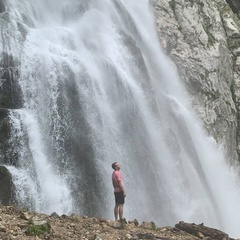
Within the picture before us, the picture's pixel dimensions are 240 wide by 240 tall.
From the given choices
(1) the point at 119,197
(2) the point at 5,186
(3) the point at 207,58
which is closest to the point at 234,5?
(3) the point at 207,58

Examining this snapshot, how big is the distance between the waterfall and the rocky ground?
16.7 feet

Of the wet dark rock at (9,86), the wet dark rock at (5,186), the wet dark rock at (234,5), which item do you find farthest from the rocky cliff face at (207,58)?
the wet dark rock at (5,186)

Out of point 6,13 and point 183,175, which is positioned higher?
point 6,13

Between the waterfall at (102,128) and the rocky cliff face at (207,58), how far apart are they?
151cm

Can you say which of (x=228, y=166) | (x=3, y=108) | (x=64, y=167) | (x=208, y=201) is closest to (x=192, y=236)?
(x=64, y=167)

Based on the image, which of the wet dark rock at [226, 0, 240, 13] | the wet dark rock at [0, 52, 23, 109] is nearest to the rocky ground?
Answer: the wet dark rock at [0, 52, 23, 109]

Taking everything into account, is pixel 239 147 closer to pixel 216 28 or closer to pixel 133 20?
pixel 216 28

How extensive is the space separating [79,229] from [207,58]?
24172 millimetres

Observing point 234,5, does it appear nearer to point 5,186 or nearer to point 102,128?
point 102,128

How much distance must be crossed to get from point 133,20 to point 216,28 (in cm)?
886

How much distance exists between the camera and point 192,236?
975 centimetres

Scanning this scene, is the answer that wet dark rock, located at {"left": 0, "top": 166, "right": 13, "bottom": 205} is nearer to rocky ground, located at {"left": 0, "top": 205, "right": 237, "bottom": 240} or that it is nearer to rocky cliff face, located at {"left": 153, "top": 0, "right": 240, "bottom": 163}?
rocky ground, located at {"left": 0, "top": 205, "right": 237, "bottom": 240}

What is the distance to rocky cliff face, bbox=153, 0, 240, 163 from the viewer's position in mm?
28875

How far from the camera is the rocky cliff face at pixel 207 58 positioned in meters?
28.9
